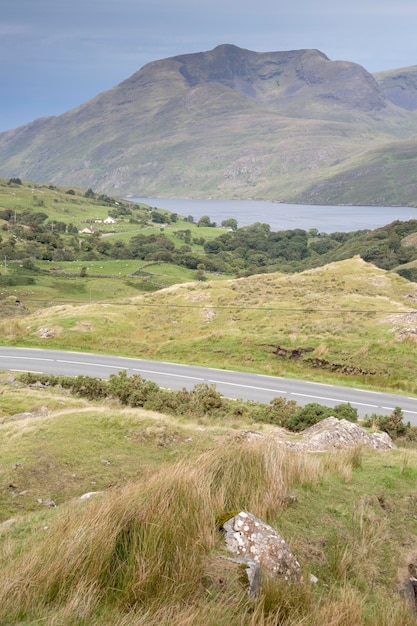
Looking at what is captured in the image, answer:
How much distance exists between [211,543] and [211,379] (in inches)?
1004

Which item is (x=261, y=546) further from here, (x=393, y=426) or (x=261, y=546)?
(x=393, y=426)

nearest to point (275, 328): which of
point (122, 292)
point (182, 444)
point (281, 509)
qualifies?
point (182, 444)

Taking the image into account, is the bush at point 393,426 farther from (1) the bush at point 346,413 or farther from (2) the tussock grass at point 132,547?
(2) the tussock grass at point 132,547

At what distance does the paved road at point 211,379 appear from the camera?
89.0ft

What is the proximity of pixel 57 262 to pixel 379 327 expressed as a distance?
116m

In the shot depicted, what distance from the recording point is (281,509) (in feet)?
25.2

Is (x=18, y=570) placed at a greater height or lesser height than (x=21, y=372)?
greater

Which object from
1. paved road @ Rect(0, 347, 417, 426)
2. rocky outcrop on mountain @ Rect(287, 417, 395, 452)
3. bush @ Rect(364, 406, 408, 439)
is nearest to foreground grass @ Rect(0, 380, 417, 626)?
rocky outcrop on mountain @ Rect(287, 417, 395, 452)

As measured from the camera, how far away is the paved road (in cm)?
2714

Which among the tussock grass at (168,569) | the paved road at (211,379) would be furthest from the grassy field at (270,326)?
the tussock grass at (168,569)

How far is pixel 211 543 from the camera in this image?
6.04m

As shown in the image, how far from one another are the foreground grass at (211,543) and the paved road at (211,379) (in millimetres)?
15293

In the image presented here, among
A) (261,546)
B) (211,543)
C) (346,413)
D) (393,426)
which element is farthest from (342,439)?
(211,543)

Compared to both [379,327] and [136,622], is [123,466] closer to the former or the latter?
[136,622]
